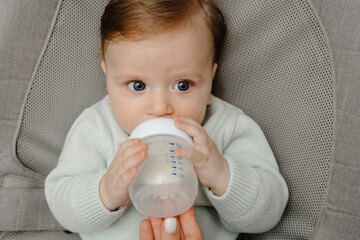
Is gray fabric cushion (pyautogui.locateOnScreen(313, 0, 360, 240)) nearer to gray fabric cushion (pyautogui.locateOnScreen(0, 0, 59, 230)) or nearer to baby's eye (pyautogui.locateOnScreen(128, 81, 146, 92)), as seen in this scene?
baby's eye (pyautogui.locateOnScreen(128, 81, 146, 92))

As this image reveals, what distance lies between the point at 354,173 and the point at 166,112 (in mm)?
424

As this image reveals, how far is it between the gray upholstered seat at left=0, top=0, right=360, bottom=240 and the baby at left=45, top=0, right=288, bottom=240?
0.06 m

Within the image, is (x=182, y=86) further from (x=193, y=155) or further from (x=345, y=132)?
(x=345, y=132)

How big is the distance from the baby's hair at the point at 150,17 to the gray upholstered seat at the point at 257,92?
105mm

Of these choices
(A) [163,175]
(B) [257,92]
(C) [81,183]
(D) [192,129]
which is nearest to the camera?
(A) [163,175]

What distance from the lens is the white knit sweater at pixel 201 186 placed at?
906 mm

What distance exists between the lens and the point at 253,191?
0.90 m

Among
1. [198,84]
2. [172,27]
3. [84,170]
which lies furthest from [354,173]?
[84,170]

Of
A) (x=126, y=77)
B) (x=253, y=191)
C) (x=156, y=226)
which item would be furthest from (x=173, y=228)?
(x=126, y=77)

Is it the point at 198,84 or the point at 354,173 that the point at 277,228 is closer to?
the point at 354,173

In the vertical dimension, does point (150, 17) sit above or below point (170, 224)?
above

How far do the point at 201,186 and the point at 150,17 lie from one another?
431mm

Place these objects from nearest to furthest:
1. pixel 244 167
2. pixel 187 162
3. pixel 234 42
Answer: pixel 187 162, pixel 244 167, pixel 234 42

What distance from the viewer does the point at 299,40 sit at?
94 centimetres
